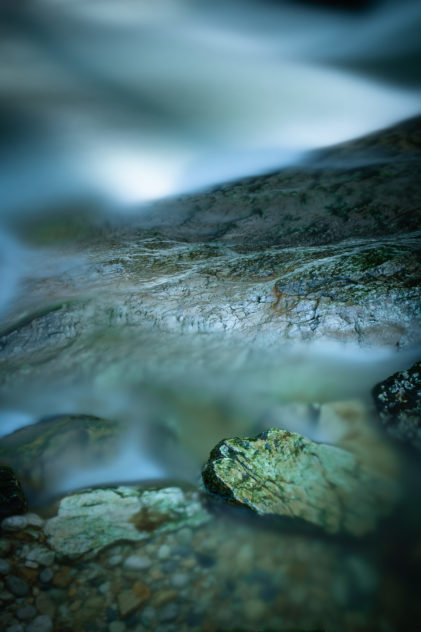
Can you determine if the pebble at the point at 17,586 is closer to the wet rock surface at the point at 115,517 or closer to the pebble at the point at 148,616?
the wet rock surface at the point at 115,517

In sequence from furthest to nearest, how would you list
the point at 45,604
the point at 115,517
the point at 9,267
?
the point at 9,267 → the point at 115,517 → the point at 45,604

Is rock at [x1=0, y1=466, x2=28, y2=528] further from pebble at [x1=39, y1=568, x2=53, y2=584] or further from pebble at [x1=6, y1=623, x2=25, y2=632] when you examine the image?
pebble at [x1=6, y1=623, x2=25, y2=632]

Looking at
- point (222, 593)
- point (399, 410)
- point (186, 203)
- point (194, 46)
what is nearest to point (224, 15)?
point (194, 46)

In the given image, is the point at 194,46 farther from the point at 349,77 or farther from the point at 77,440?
the point at 77,440

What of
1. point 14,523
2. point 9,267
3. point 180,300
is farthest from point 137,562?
point 9,267

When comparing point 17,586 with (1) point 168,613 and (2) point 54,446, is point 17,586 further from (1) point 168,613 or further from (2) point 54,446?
(2) point 54,446

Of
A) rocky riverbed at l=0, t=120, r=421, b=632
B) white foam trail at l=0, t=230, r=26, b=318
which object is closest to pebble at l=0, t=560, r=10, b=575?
rocky riverbed at l=0, t=120, r=421, b=632
